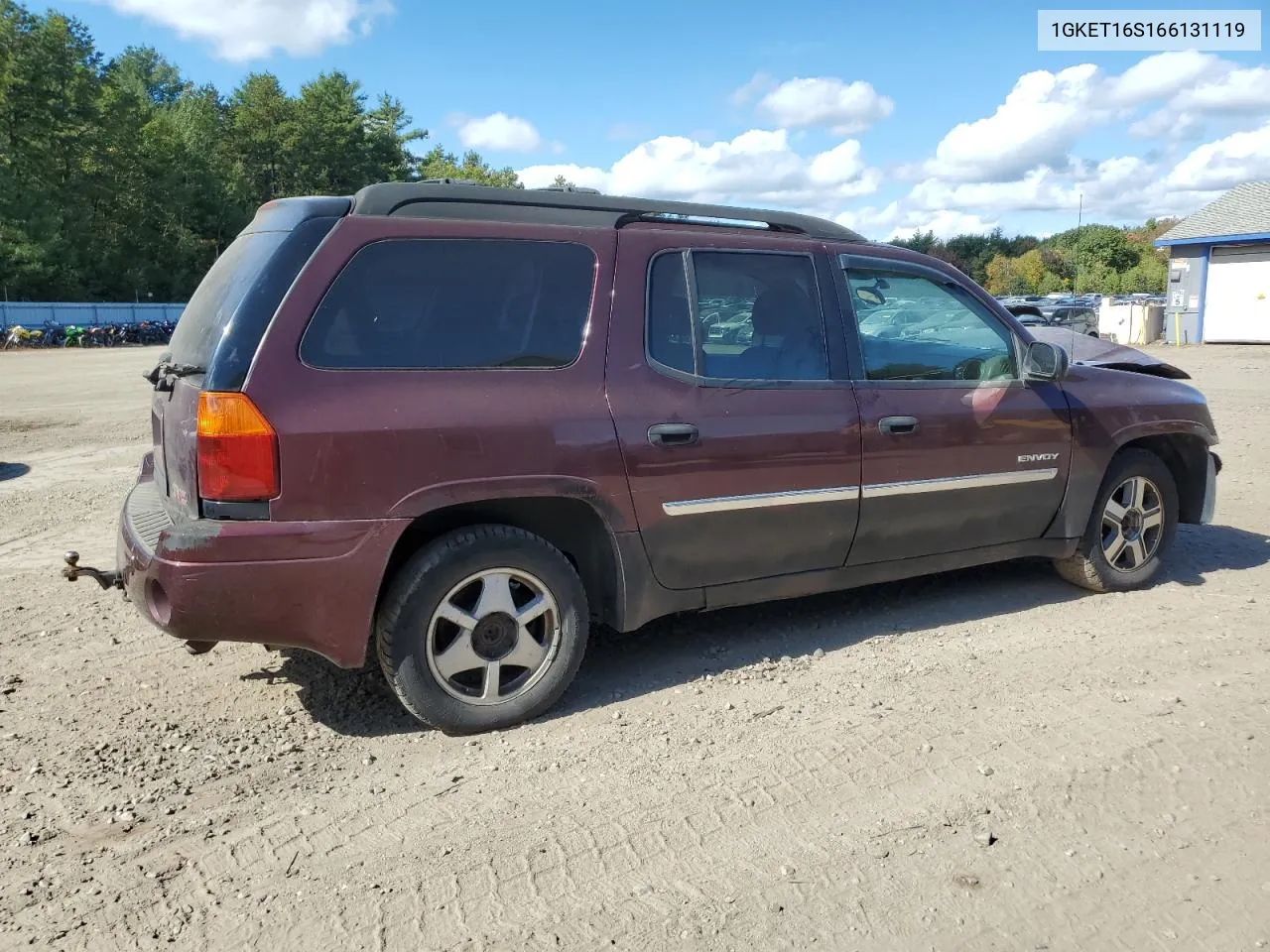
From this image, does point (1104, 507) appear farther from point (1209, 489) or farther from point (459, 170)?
point (459, 170)

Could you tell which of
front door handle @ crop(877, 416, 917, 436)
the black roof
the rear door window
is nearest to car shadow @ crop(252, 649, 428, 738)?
the rear door window

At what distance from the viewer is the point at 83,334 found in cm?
3981

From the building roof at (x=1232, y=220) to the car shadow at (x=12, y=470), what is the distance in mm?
31398

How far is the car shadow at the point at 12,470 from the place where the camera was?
930cm

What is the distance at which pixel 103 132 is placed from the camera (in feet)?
174

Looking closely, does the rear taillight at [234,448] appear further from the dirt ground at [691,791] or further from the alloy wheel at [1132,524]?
the alloy wheel at [1132,524]

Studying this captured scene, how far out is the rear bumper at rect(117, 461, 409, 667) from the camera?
3301mm

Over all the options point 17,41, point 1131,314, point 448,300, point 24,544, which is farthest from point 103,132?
point 448,300

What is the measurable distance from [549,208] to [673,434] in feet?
3.31

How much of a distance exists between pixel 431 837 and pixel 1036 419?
3.43 m

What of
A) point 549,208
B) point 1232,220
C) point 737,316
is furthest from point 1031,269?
point 549,208

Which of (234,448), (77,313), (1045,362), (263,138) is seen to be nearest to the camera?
(234,448)

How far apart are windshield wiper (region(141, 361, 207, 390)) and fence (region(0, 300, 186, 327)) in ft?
134

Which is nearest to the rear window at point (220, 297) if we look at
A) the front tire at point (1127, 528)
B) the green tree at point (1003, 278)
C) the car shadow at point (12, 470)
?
the front tire at point (1127, 528)
